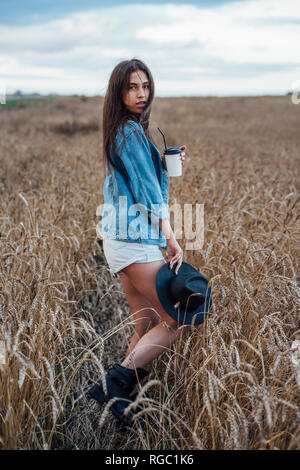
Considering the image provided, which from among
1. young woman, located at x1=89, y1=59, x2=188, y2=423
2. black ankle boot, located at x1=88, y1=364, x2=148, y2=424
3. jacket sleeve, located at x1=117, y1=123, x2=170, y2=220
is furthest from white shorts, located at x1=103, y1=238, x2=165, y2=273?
black ankle boot, located at x1=88, y1=364, x2=148, y2=424

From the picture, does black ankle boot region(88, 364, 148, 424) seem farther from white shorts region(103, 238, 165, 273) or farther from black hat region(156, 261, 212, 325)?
white shorts region(103, 238, 165, 273)

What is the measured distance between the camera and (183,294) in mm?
1626

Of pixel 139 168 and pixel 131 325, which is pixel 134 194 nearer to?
pixel 139 168

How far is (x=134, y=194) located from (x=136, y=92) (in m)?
0.51

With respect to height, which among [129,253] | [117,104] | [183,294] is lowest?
[183,294]

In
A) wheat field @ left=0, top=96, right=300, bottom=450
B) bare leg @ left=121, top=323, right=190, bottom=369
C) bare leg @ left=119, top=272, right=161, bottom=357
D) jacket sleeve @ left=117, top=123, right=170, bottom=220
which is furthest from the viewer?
bare leg @ left=119, top=272, right=161, bottom=357

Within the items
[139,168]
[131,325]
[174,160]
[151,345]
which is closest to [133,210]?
[139,168]

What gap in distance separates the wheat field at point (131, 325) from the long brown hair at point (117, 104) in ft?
1.99

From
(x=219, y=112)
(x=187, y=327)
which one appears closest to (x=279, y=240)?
(x=187, y=327)

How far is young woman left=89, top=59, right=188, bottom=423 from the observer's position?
1.60 m

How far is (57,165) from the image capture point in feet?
18.3

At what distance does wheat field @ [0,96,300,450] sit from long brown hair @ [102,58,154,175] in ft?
1.99

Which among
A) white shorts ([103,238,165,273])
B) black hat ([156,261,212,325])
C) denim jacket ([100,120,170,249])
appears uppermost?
denim jacket ([100,120,170,249])
